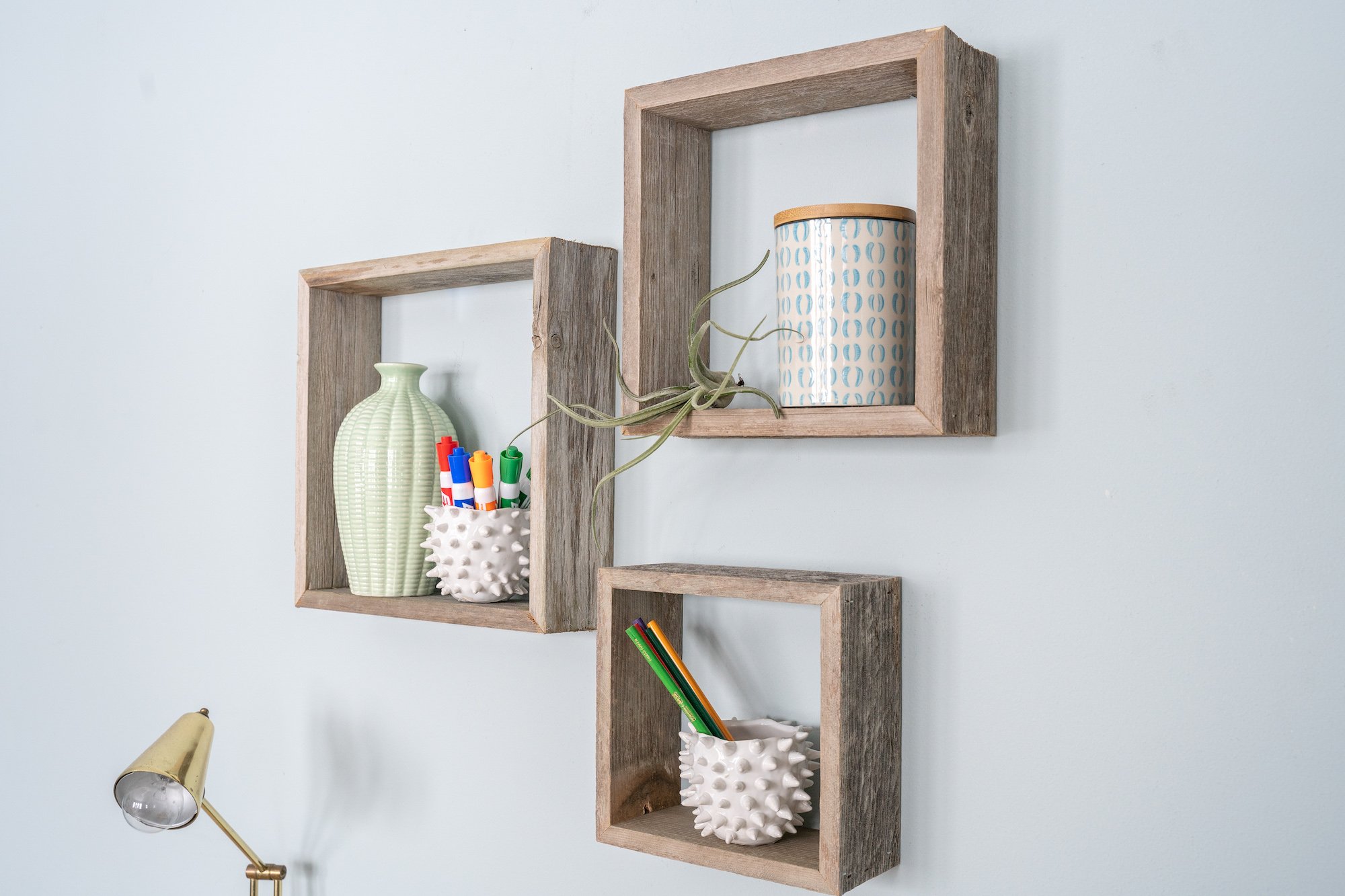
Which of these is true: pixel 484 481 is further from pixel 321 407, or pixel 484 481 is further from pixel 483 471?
pixel 321 407

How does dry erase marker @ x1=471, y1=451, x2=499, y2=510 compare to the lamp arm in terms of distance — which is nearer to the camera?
dry erase marker @ x1=471, y1=451, x2=499, y2=510

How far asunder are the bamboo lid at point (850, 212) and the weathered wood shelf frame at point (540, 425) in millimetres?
205

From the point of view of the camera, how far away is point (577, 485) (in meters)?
0.84

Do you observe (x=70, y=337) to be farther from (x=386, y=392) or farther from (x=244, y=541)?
Answer: (x=386, y=392)

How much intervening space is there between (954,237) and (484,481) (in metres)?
0.40

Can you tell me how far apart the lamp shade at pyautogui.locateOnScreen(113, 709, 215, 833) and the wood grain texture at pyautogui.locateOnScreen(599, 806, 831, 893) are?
1.35ft

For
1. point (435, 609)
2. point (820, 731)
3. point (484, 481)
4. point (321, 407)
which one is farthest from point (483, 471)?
point (820, 731)

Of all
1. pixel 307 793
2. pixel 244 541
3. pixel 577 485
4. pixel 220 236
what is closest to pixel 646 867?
pixel 577 485

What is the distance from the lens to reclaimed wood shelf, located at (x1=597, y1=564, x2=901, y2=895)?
67cm

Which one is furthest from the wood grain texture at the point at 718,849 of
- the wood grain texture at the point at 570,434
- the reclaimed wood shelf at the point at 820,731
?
the wood grain texture at the point at 570,434

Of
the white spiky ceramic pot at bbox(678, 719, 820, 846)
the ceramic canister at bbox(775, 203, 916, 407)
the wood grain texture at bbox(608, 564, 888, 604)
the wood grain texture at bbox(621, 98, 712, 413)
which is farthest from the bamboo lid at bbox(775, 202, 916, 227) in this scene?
the white spiky ceramic pot at bbox(678, 719, 820, 846)

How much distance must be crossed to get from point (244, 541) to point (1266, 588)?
92 cm

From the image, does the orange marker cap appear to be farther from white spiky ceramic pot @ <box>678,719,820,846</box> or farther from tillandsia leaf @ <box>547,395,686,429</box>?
white spiky ceramic pot @ <box>678,719,820,846</box>

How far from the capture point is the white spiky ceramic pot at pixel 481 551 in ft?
2.78
